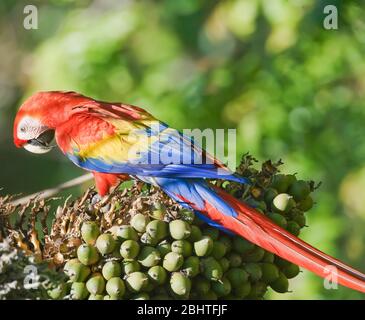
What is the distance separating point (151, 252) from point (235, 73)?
3.04ft

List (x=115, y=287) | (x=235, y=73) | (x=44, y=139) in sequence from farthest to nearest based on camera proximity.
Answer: (x=235, y=73) → (x=44, y=139) → (x=115, y=287)

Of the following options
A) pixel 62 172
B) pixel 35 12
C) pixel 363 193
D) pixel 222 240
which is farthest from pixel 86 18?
pixel 222 240

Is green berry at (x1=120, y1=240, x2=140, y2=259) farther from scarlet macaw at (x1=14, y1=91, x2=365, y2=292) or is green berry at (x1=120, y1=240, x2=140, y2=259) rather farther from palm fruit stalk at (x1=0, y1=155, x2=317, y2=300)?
scarlet macaw at (x1=14, y1=91, x2=365, y2=292)

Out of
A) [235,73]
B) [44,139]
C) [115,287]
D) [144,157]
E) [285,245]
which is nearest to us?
[115,287]

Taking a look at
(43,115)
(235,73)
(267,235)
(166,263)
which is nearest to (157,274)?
(166,263)

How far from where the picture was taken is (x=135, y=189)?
1139 mm

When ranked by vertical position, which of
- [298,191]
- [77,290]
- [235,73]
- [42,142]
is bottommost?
[77,290]

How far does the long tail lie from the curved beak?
297mm

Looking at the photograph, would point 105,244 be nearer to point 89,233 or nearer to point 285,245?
point 89,233

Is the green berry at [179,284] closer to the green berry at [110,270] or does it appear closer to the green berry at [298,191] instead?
the green berry at [110,270]

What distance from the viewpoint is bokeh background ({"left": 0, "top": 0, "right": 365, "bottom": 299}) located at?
5.82 feet

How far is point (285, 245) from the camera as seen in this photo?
1.08 m
